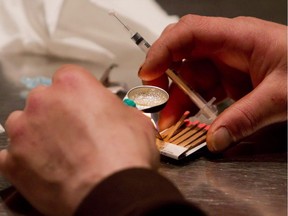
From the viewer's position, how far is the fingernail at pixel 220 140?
0.82 metres

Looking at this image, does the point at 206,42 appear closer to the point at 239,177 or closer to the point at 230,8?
the point at 239,177

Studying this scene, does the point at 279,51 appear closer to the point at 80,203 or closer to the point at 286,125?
the point at 286,125

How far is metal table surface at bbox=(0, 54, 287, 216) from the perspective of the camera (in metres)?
0.70

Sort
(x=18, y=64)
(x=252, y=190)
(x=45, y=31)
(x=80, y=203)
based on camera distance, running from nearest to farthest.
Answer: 1. (x=80, y=203)
2. (x=252, y=190)
3. (x=18, y=64)
4. (x=45, y=31)

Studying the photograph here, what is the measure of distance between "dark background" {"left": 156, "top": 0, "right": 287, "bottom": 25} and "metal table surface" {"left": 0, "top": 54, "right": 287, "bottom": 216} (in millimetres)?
573

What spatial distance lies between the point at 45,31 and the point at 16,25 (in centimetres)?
8

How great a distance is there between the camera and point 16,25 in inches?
52.1

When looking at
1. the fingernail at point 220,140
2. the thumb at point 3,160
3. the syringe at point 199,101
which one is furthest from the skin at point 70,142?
the syringe at point 199,101

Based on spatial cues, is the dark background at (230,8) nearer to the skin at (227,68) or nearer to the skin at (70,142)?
the skin at (227,68)

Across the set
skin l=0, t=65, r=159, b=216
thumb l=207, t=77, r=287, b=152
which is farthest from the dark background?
skin l=0, t=65, r=159, b=216

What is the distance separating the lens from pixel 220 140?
0.82 metres

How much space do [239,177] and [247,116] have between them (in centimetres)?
11

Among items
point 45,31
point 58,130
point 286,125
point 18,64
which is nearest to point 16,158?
point 58,130

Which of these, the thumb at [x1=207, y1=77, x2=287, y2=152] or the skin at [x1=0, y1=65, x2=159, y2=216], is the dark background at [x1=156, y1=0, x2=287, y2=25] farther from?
the skin at [x1=0, y1=65, x2=159, y2=216]
